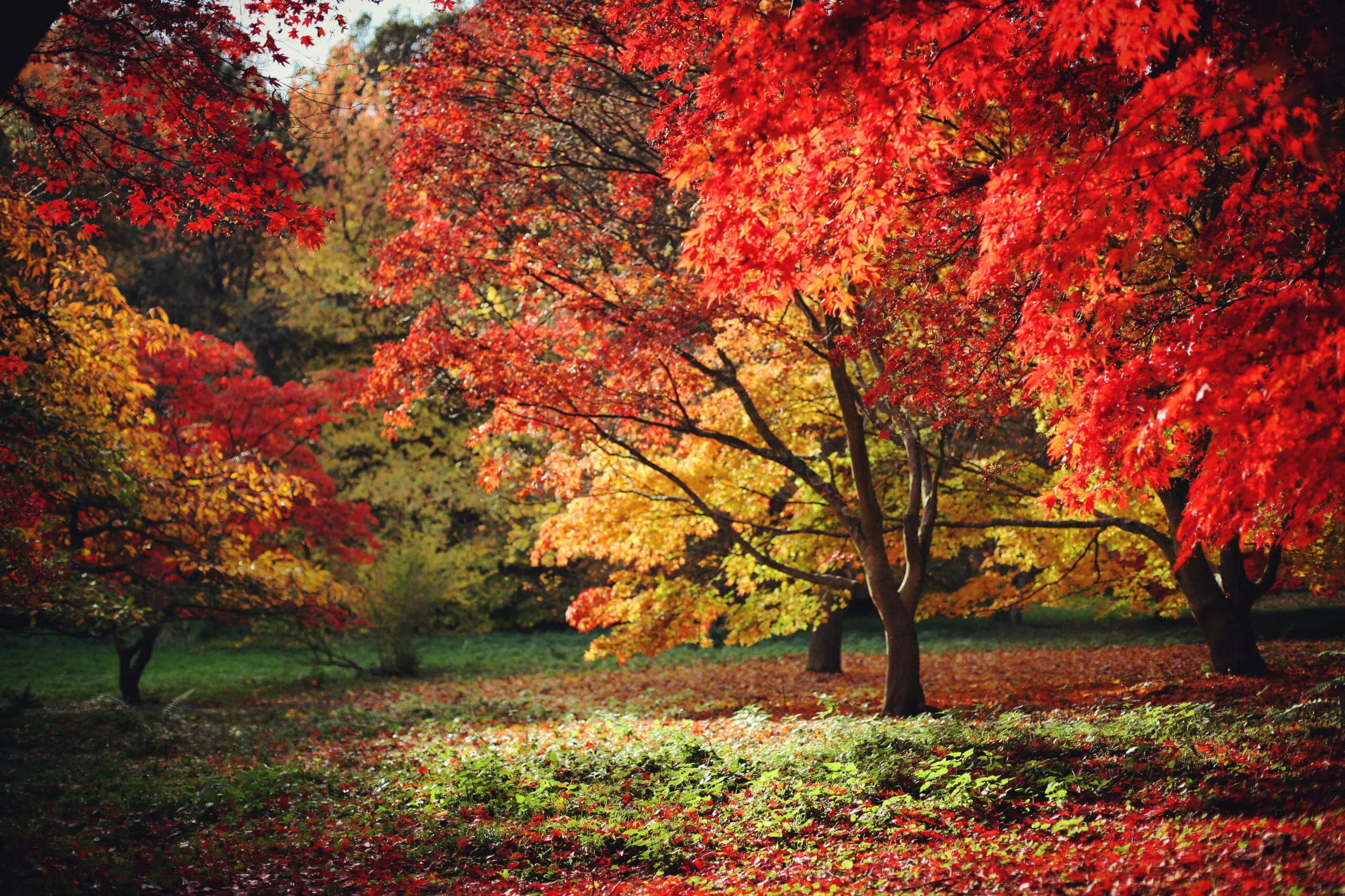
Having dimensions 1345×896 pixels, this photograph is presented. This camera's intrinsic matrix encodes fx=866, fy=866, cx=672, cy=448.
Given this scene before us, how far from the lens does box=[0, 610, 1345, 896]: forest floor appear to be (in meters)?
4.06

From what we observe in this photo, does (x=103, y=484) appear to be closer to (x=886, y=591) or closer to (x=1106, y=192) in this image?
(x=886, y=591)

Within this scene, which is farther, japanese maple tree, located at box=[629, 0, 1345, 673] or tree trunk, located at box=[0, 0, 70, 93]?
japanese maple tree, located at box=[629, 0, 1345, 673]

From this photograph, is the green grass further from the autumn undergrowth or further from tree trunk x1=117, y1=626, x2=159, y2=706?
the autumn undergrowth

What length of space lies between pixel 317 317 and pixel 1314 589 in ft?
74.9

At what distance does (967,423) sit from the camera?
725cm

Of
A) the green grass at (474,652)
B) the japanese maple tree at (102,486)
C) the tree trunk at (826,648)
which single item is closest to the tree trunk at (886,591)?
the japanese maple tree at (102,486)

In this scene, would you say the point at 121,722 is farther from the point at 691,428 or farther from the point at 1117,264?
the point at 1117,264

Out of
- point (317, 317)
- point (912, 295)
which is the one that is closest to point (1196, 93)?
point (912, 295)

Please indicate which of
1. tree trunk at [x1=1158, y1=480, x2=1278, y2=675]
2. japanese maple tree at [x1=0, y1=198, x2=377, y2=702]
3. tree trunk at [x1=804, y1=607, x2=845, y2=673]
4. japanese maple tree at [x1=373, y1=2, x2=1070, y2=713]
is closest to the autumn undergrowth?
japanese maple tree at [x1=0, y1=198, x2=377, y2=702]

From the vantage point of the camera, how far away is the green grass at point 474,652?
54.0 ft

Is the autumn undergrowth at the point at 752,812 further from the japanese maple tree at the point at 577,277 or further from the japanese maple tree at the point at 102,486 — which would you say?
the japanese maple tree at the point at 577,277

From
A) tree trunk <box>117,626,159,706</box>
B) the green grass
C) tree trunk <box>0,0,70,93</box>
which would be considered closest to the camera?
tree trunk <box>0,0,70,93</box>

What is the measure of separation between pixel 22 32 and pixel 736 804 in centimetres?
545

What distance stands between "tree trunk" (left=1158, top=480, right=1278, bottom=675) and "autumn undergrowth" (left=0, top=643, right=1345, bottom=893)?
2.07 meters
